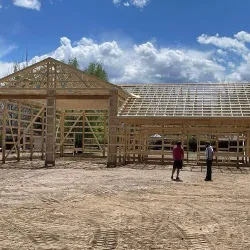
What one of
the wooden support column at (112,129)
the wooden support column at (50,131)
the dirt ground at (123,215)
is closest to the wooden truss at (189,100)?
the wooden support column at (112,129)

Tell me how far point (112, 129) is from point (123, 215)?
12024 mm

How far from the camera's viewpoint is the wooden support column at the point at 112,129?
65.4ft

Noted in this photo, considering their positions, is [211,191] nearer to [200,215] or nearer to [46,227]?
[200,215]

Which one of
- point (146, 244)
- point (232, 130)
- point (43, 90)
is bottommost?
point (146, 244)

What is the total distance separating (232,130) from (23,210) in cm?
1587

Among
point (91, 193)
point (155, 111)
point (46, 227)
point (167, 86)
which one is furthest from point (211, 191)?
point (167, 86)

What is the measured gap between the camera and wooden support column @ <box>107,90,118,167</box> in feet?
65.4

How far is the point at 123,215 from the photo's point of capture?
8.20 meters

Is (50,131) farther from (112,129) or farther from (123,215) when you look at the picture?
(123,215)

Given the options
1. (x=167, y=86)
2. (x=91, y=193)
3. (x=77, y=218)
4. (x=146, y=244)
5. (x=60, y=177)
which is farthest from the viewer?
(x=167, y=86)

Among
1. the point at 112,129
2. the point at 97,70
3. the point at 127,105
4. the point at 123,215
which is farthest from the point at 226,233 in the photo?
the point at 97,70

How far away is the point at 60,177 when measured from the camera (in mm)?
15109

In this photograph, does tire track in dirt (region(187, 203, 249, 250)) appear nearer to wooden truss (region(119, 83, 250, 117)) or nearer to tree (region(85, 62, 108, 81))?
wooden truss (region(119, 83, 250, 117))

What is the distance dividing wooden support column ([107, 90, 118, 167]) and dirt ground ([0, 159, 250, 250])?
6.14 m
